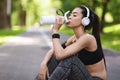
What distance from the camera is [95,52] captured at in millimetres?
5922

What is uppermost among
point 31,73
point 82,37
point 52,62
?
point 82,37

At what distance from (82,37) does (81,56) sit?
0.84 ft

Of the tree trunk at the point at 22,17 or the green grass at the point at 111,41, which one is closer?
the green grass at the point at 111,41

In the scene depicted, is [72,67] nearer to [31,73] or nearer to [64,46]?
[64,46]

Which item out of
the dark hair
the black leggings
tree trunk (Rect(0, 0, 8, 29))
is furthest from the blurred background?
the black leggings

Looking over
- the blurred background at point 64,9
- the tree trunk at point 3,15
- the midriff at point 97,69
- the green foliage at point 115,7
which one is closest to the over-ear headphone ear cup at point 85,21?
the midriff at point 97,69

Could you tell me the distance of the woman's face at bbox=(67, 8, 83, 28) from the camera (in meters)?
5.78

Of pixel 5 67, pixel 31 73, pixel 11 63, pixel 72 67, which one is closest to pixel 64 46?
pixel 72 67

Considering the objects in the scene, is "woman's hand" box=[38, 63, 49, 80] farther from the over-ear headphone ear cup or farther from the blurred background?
the blurred background

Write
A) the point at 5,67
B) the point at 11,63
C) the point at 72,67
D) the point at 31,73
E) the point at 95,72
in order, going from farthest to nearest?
the point at 11,63 < the point at 5,67 < the point at 31,73 < the point at 95,72 < the point at 72,67

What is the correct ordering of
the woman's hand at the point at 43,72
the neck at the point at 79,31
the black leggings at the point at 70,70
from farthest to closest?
1. the woman's hand at the point at 43,72
2. the neck at the point at 79,31
3. the black leggings at the point at 70,70

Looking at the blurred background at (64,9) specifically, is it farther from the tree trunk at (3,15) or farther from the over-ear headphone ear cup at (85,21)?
the over-ear headphone ear cup at (85,21)

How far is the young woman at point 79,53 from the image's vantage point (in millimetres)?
5633

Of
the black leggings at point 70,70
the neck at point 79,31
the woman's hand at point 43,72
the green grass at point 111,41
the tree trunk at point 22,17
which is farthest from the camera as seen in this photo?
the tree trunk at point 22,17
